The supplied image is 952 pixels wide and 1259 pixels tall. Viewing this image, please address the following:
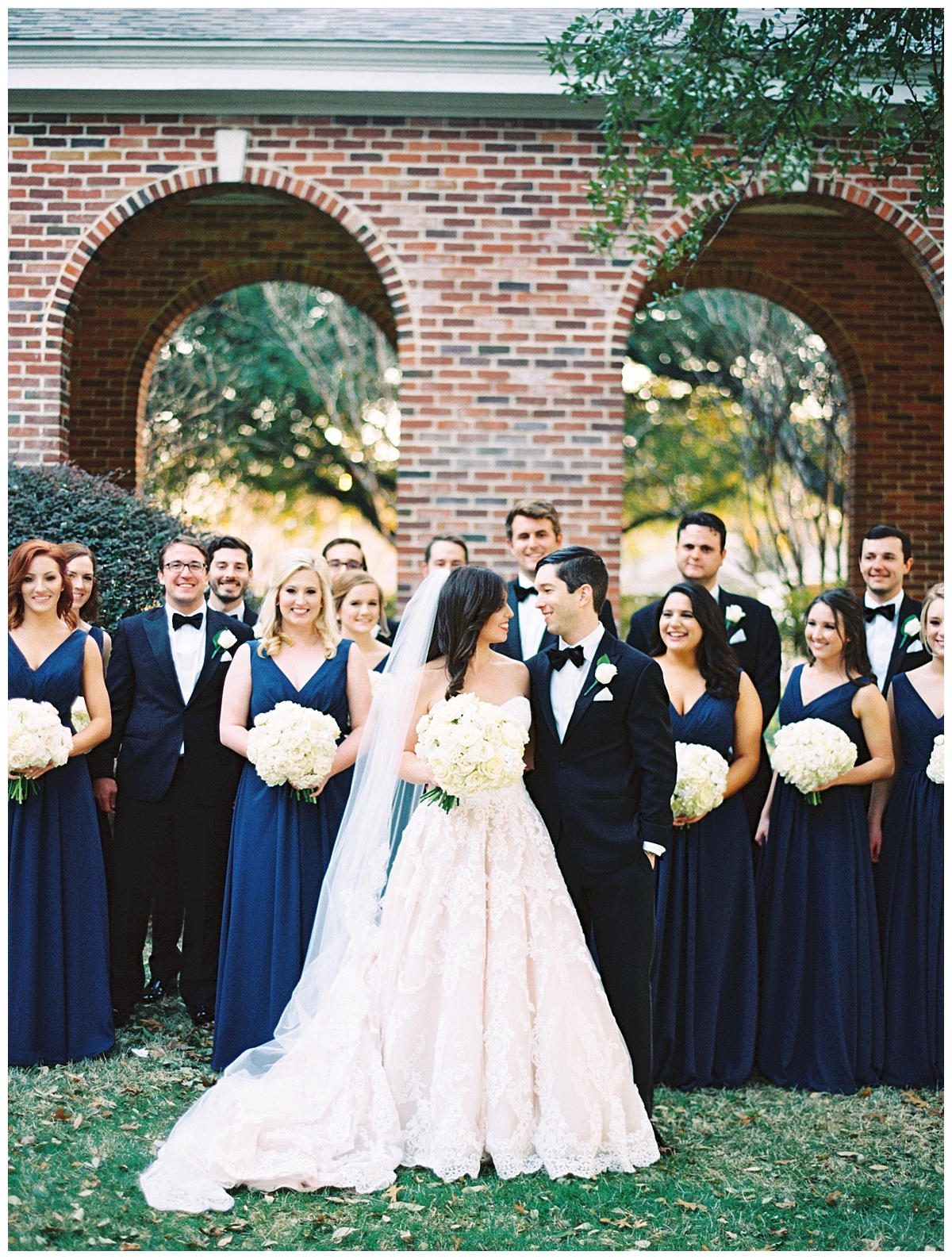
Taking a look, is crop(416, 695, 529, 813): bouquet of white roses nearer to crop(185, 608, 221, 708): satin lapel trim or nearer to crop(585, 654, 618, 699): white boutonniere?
crop(585, 654, 618, 699): white boutonniere

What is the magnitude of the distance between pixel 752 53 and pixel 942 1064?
4.93 metres

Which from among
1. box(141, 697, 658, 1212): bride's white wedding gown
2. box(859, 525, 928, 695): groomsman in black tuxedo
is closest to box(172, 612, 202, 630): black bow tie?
box(141, 697, 658, 1212): bride's white wedding gown

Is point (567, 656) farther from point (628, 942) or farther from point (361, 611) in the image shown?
point (361, 611)

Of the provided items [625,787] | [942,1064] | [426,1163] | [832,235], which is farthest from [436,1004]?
[832,235]

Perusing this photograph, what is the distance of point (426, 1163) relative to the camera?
420 centimetres

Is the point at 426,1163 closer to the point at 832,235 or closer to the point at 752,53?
the point at 752,53

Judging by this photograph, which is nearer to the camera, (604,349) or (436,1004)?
(436,1004)

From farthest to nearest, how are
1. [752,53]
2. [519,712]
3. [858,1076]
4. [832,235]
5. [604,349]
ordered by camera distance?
[832,235] → [604,349] → [752,53] → [858,1076] → [519,712]

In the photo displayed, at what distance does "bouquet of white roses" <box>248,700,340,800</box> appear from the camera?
199 inches

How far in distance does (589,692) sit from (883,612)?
245 centimetres

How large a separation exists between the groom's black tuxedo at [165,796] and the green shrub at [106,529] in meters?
1.71

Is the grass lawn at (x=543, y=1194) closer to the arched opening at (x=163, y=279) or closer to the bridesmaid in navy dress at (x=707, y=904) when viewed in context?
the bridesmaid in navy dress at (x=707, y=904)

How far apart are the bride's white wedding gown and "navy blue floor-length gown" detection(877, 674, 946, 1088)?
1.66 meters

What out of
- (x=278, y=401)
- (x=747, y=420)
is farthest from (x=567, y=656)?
(x=278, y=401)
